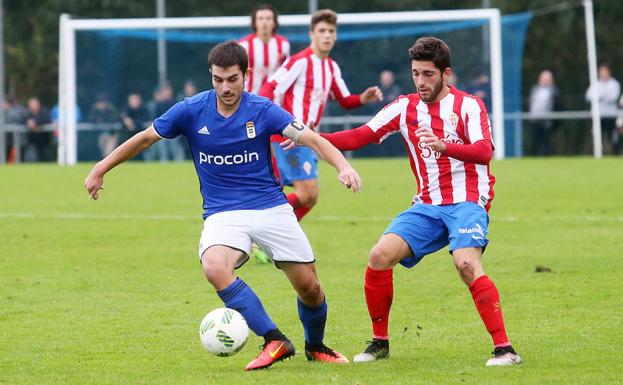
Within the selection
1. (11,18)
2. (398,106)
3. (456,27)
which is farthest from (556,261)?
(11,18)

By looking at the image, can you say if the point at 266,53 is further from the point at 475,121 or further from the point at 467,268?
the point at 467,268

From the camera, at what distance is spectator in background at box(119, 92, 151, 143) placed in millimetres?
26359

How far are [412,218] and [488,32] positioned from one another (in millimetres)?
20095

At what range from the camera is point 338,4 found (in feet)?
123

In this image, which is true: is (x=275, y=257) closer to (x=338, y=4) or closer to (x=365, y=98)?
(x=365, y=98)

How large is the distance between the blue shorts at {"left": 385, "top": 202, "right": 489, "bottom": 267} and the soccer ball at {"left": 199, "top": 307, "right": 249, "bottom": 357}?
42.0 inches

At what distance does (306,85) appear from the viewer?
12461 millimetres

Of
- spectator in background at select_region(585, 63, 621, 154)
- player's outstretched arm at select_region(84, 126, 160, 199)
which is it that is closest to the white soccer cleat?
player's outstretched arm at select_region(84, 126, 160, 199)

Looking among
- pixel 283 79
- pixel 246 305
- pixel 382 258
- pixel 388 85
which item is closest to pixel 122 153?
pixel 246 305

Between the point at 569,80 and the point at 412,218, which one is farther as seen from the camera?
the point at 569,80

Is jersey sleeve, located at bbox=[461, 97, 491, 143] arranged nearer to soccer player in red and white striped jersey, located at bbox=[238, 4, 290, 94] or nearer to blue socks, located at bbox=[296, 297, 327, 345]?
blue socks, located at bbox=[296, 297, 327, 345]

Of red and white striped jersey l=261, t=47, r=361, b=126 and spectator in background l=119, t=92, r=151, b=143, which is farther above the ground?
spectator in background l=119, t=92, r=151, b=143

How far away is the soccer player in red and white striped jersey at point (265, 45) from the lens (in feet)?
43.7

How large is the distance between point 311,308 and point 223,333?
2.40 ft
